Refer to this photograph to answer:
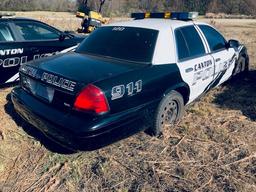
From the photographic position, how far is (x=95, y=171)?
12.1 feet

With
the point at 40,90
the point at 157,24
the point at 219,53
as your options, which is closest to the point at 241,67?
the point at 219,53

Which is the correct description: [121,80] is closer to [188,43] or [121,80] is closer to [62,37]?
[188,43]

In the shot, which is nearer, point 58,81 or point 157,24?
point 58,81

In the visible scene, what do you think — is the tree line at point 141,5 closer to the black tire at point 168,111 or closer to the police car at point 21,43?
the police car at point 21,43

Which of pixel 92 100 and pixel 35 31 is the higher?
pixel 35 31

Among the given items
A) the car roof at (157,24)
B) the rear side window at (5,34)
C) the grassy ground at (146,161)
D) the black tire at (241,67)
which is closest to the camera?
the grassy ground at (146,161)

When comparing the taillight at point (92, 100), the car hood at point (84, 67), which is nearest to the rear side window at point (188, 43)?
the car hood at point (84, 67)

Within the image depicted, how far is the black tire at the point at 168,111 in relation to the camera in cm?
416

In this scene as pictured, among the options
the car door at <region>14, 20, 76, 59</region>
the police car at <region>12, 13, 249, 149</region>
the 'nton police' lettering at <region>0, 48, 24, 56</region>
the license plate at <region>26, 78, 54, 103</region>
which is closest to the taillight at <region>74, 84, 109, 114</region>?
the police car at <region>12, 13, 249, 149</region>

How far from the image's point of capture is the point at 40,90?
153 inches

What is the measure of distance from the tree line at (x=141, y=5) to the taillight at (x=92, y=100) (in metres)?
30.5

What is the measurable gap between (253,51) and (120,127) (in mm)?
7984

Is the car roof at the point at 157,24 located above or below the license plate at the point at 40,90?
above

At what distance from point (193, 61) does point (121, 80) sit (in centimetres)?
143
